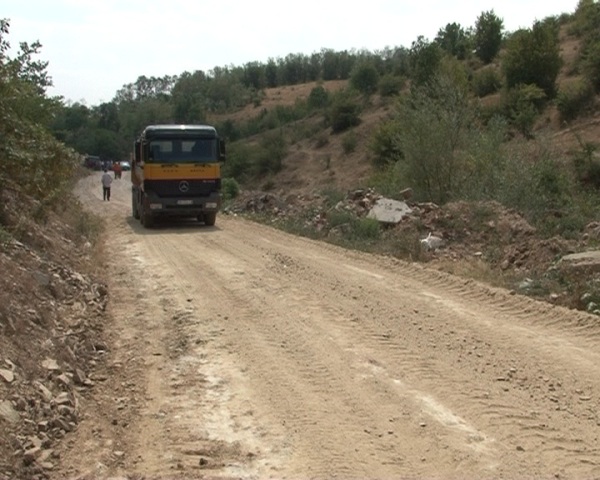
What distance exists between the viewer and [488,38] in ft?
216

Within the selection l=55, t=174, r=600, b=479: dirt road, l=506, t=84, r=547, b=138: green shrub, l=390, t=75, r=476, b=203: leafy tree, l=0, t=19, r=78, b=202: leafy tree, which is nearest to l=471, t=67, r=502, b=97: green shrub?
l=506, t=84, r=547, b=138: green shrub

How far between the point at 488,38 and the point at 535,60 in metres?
17.1

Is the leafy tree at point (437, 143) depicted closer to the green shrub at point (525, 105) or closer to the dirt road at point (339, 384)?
the dirt road at point (339, 384)

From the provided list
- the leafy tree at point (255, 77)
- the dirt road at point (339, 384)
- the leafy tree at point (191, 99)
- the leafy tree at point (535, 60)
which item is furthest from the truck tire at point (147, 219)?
the leafy tree at point (255, 77)

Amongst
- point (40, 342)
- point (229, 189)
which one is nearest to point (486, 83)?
point (229, 189)

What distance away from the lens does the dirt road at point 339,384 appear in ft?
18.4

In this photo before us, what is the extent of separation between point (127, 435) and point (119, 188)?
1678 inches

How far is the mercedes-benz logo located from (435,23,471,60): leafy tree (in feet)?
156

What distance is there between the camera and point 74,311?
1051 cm

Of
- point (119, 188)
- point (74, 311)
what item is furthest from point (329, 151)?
point (74, 311)

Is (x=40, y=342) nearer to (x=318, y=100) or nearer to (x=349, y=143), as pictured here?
(x=349, y=143)

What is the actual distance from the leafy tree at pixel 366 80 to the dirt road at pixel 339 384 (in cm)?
6118

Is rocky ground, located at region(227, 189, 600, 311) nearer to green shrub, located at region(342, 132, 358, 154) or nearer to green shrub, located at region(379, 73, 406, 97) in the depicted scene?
green shrub, located at region(342, 132, 358, 154)

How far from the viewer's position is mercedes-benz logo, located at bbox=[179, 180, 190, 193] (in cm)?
2356
